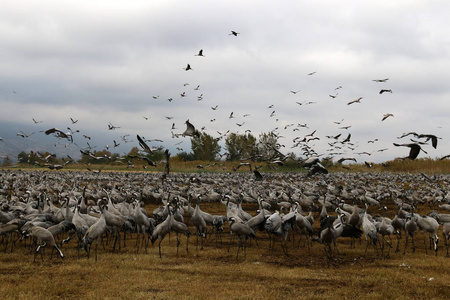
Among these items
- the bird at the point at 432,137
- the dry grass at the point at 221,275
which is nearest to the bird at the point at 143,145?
the dry grass at the point at 221,275

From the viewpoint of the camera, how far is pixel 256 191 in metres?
28.4

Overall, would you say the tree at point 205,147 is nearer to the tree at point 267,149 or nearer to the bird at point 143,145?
the tree at point 267,149

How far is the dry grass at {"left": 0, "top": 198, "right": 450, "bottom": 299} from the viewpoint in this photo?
9.70 m

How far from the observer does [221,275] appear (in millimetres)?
11406

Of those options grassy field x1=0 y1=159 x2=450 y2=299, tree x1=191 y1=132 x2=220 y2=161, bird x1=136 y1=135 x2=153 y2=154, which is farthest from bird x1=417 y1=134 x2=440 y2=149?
tree x1=191 y1=132 x2=220 y2=161

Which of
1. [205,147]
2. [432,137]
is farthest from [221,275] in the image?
[205,147]

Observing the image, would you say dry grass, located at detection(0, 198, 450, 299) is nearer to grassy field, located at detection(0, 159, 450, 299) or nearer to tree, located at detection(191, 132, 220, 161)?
grassy field, located at detection(0, 159, 450, 299)

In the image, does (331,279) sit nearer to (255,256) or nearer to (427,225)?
(255,256)

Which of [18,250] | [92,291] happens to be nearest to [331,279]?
[92,291]

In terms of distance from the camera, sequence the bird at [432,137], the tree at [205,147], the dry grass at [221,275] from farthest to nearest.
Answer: the tree at [205,147] < the bird at [432,137] < the dry grass at [221,275]

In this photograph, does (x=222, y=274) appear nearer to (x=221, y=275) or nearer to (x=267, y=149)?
(x=221, y=275)

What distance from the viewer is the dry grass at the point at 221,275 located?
970 centimetres

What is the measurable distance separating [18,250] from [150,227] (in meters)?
4.86

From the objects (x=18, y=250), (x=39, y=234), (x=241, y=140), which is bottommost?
(x=18, y=250)
